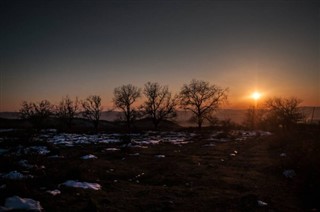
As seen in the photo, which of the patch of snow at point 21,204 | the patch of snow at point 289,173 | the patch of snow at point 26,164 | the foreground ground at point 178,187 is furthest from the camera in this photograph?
the patch of snow at point 289,173

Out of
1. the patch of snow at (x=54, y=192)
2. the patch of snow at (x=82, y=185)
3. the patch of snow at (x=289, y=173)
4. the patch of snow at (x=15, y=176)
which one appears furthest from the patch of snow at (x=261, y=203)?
the patch of snow at (x=15, y=176)

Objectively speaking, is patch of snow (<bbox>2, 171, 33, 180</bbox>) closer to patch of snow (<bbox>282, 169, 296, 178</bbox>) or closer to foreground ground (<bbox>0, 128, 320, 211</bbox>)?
foreground ground (<bbox>0, 128, 320, 211</bbox>)

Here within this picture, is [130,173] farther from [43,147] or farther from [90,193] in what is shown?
[43,147]

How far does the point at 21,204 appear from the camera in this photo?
20.6ft

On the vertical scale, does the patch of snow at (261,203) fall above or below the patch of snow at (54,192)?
below

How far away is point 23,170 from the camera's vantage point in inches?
409

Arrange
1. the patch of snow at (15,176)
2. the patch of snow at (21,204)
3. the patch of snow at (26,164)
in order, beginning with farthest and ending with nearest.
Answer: the patch of snow at (26,164) < the patch of snow at (15,176) < the patch of snow at (21,204)

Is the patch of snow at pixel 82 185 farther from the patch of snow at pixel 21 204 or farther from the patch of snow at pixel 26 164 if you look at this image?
the patch of snow at pixel 26 164

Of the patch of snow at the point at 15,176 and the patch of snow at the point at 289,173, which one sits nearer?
the patch of snow at the point at 15,176

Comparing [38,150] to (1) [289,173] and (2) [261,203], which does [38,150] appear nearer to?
(2) [261,203]

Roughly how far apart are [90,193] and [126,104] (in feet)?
184

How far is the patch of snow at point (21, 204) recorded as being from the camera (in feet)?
20.0

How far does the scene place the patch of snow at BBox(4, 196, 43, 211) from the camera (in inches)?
241

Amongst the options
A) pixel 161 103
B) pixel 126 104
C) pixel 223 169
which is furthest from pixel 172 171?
pixel 126 104
